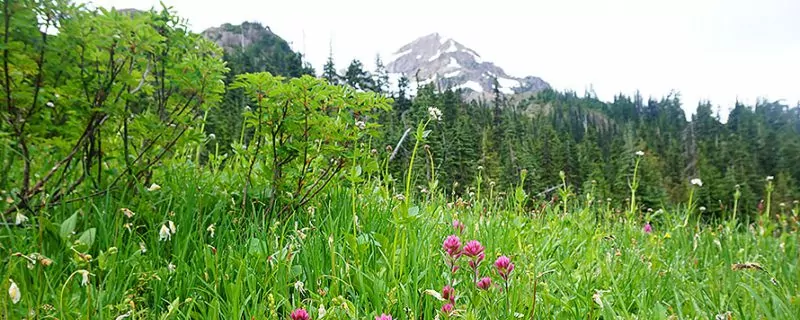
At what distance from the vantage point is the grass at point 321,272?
152 centimetres

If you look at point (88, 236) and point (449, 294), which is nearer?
point (449, 294)

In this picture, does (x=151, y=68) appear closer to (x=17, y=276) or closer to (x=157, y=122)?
(x=157, y=122)

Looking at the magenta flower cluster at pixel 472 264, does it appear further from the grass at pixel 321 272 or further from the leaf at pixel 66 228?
the leaf at pixel 66 228

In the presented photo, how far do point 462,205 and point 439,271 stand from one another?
194cm

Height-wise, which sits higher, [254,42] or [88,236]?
[254,42]

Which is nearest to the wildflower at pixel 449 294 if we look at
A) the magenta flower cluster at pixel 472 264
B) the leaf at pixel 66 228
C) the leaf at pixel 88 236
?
the magenta flower cluster at pixel 472 264

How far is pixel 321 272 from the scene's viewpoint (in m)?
1.87

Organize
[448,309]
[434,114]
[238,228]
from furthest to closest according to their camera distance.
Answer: [238,228] → [434,114] → [448,309]

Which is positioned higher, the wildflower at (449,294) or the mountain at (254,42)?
the mountain at (254,42)

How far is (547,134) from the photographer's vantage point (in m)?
106

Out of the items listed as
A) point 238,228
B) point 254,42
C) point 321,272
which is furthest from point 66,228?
point 254,42

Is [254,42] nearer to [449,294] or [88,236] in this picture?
[88,236]

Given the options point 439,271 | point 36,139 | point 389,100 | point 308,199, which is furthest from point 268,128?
point 439,271

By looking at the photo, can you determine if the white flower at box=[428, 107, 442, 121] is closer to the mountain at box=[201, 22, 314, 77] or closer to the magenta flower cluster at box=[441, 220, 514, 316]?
the magenta flower cluster at box=[441, 220, 514, 316]
